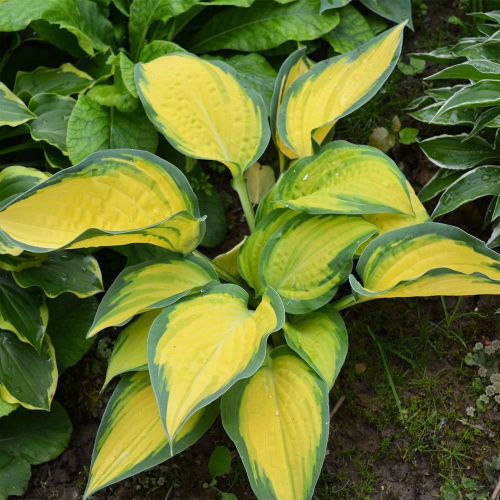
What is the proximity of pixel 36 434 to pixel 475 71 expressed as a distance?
65.9 inches

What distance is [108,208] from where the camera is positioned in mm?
1456

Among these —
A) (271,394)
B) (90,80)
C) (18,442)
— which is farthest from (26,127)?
(271,394)

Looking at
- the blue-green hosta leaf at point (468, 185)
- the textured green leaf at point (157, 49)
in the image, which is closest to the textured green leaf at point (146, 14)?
the textured green leaf at point (157, 49)

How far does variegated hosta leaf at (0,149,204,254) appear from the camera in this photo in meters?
1.35

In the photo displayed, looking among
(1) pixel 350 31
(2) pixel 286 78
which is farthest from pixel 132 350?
(1) pixel 350 31

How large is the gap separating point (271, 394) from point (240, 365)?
214mm

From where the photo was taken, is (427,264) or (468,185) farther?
(468,185)

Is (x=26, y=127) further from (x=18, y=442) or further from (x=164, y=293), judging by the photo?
(x=18, y=442)

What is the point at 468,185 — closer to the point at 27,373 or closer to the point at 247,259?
the point at 247,259

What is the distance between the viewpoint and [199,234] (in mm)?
1553

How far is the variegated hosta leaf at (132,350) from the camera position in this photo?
1.50 meters

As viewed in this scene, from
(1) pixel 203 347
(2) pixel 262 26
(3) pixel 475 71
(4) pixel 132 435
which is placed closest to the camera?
(1) pixel 203 347

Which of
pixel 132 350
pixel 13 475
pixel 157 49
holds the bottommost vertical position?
pixel 13 475

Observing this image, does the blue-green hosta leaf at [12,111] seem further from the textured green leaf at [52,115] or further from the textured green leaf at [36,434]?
the textured green leaf at [36,434]
